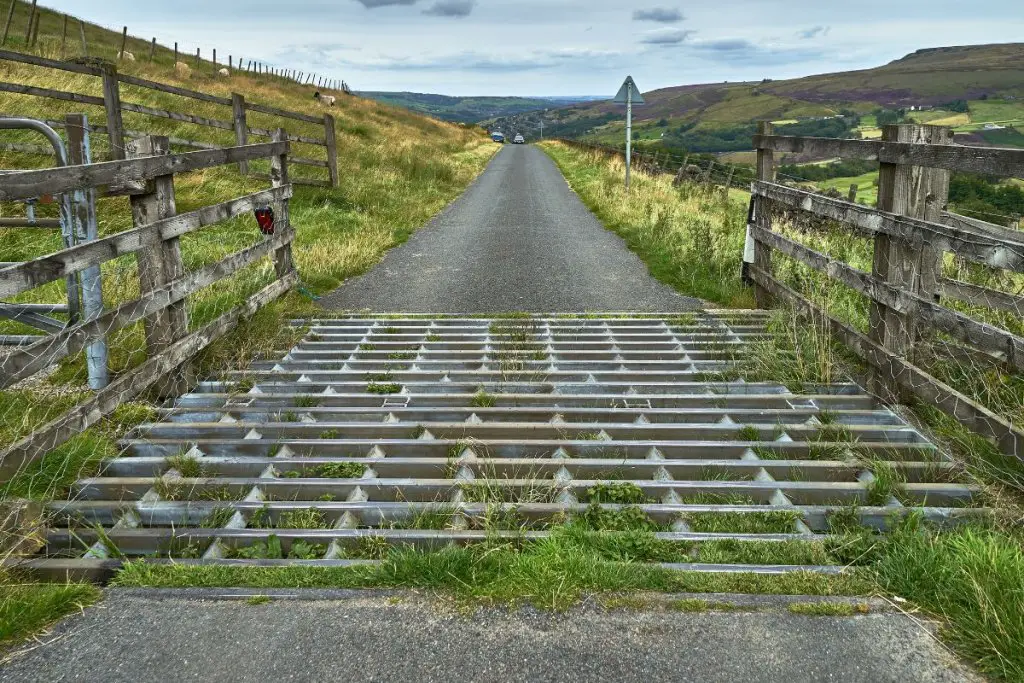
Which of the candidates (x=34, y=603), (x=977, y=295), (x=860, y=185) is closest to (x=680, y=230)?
(x=977, y=295)

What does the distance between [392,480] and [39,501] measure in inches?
67.2

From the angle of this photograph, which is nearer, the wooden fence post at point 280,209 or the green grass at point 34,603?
the green grass at point 34,603

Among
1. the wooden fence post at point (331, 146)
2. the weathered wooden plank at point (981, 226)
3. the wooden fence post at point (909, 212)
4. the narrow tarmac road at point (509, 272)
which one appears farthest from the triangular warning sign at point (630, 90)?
the wooden fence post at point (909, 212)

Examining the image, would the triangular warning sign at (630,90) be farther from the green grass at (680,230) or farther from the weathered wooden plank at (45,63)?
the weathered wooden plank at (45,63)

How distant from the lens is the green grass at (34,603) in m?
2.88

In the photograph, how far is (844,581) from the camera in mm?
3148

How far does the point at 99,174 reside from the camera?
14.6 feet

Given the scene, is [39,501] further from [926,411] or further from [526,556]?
[926,411]

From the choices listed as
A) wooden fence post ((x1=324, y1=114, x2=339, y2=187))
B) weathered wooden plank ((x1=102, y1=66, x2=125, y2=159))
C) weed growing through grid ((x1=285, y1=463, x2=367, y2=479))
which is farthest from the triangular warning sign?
weed growing through grid ((x1=285, y1=463, x2=367, y2=479))

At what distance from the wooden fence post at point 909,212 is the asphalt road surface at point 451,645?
269 cm

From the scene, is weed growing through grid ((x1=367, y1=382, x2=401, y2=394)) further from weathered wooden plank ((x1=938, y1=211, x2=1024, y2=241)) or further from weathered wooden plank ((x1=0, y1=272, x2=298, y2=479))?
weathered wooden plank ((x1=938, y1=211, x2=1024, y2=241))

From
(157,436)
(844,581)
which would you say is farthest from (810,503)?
(157,436)

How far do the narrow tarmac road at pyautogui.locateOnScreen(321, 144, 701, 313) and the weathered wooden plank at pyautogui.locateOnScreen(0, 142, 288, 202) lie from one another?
3057mm

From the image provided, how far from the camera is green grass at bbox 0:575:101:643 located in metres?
2.88
